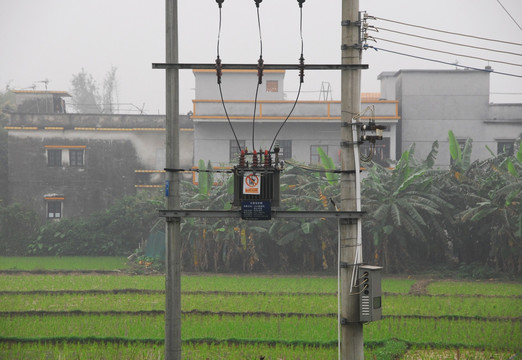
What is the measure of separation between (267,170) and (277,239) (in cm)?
1587

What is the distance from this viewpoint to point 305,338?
43.4ft

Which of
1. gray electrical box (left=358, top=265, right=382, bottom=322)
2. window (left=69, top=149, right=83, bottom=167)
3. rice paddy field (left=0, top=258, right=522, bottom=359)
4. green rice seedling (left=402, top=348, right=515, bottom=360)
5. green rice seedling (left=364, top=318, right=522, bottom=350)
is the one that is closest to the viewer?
gray electrical box (left=358, top=265, right=382, bottom=322)

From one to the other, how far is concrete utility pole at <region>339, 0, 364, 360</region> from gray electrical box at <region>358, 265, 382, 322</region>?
0.32 ft

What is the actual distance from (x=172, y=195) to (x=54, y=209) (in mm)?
26656

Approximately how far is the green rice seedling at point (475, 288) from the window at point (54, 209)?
1962cm

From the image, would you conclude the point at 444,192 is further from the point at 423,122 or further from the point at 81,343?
the point at 81,343

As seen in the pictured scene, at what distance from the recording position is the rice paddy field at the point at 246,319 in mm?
12398

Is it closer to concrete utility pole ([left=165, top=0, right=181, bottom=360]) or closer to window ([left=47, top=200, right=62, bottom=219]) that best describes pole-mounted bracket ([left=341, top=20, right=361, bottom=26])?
concrete utility pole ([left=165, top=0, right=181, bottom=360])

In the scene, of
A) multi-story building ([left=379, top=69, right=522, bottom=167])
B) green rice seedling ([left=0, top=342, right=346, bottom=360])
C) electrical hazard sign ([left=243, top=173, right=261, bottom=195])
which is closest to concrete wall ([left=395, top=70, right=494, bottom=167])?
multi-story building ([left=379, top=69, right=522, bottom=167])

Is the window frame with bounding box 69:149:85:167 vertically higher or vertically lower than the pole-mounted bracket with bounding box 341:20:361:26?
lower

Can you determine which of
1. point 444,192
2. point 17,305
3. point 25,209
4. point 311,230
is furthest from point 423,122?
point 17,305

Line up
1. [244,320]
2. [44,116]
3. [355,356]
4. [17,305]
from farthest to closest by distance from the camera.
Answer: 1. [44,116]
2. [17,305]
3. [244,320]
4. [355,356]

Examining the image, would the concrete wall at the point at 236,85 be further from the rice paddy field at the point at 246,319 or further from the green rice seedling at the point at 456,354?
the green rice seedling at the point at 456,354

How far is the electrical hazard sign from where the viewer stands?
8.88m
